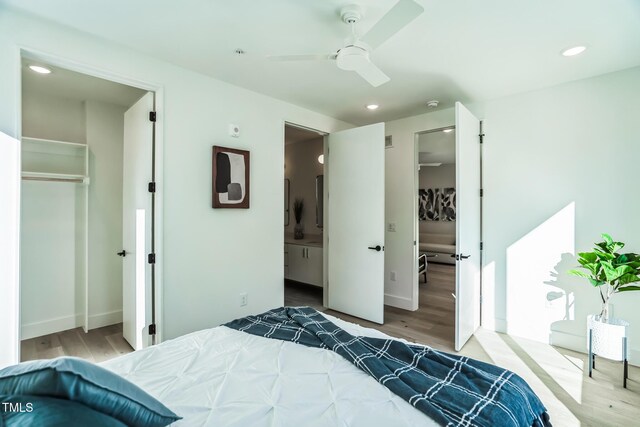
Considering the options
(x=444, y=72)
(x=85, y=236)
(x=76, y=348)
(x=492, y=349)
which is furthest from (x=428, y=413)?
(x=85, y=236)

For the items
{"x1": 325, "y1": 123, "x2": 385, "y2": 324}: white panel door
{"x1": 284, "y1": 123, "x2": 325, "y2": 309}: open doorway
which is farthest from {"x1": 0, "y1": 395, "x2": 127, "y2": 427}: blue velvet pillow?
{"x1": 284, "y1": 123, "x2": 325, "y2": 309}: open doorway

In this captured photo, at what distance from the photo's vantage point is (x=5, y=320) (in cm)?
180

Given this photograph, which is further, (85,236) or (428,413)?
(85,236)

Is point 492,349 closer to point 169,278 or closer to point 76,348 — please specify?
point 169,278

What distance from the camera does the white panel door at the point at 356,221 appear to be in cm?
353

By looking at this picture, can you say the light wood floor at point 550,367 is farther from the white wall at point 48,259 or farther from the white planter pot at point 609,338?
the white wall at point 48,259

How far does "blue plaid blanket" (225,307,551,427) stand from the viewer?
1.09m

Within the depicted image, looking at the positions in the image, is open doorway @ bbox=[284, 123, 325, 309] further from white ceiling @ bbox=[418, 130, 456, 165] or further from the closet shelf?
the closet shelf

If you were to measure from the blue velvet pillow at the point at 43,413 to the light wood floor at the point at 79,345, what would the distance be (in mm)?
2389

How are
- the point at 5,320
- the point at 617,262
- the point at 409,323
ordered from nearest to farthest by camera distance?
the point at 5,320, the point at 617,262, the point at 409,323

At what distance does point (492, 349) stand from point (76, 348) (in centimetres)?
402

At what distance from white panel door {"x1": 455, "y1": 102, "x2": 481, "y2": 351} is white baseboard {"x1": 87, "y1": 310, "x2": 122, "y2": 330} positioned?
12.5 ft

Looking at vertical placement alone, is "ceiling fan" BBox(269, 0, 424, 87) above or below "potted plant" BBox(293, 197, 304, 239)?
above

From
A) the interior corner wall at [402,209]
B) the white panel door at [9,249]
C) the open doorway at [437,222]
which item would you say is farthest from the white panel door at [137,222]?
the open doorway at [437,222]
